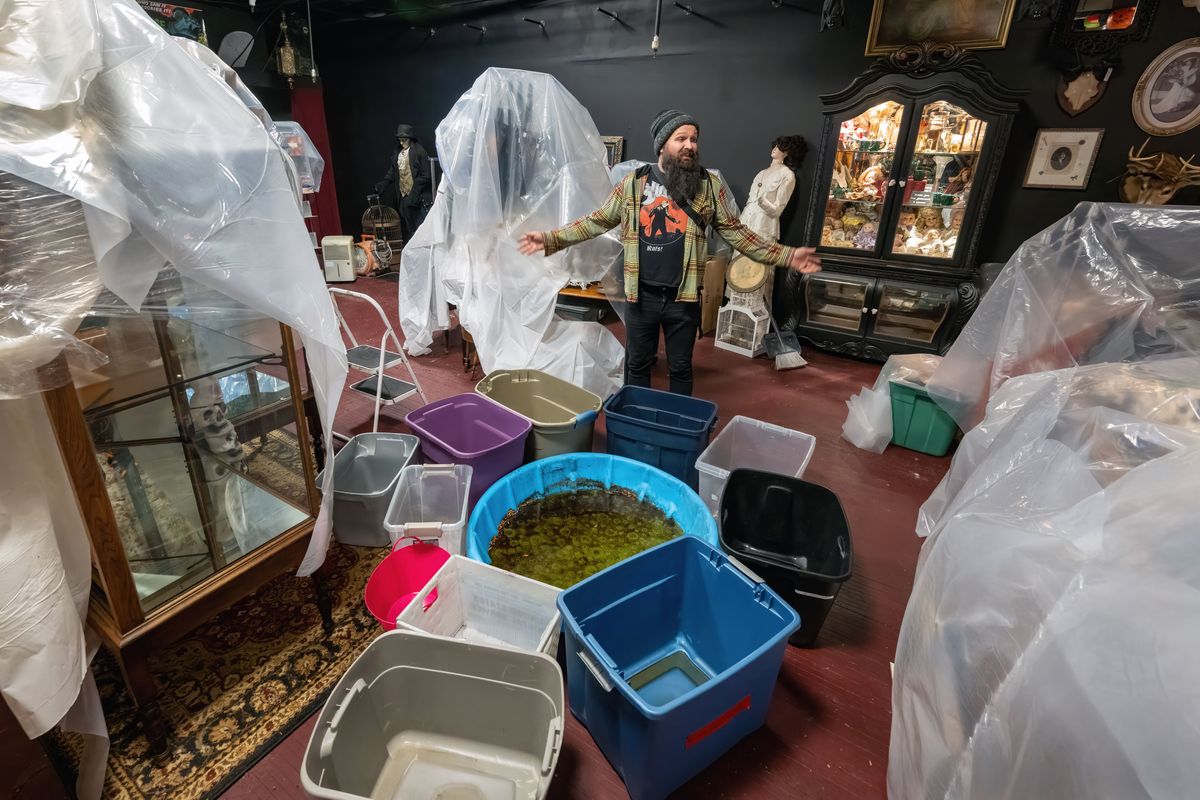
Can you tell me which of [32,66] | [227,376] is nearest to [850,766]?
[227,376]

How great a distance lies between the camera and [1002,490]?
3.66ft

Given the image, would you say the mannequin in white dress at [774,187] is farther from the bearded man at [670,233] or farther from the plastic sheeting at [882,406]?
the bearded man at [670,233]

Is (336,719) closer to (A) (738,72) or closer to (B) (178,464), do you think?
(B) (178,464)

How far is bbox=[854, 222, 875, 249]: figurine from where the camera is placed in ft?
11.4

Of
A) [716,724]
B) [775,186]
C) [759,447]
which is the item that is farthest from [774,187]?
[716,724]

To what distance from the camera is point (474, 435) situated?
7.50 feet

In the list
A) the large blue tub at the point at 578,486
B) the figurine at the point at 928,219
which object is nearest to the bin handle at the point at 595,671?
the large blue tub at the point at 578,486

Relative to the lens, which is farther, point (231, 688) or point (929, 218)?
point (929, 218)

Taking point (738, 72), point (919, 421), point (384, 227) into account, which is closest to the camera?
point (919, 421)

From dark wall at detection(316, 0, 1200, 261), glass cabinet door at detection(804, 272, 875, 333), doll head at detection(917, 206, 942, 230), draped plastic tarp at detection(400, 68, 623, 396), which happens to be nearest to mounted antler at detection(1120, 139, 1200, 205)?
dark wall at detection(316, 0, 1200, 261)

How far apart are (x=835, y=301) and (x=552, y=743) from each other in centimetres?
347

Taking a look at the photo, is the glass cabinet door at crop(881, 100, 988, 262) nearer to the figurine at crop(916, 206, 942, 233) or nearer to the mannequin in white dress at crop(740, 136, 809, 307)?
the figurine at crop(916, 206, 942, 233)

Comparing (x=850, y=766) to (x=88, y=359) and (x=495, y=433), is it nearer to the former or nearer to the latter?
(x=495, y=433)

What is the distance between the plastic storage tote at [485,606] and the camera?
1.37 m
